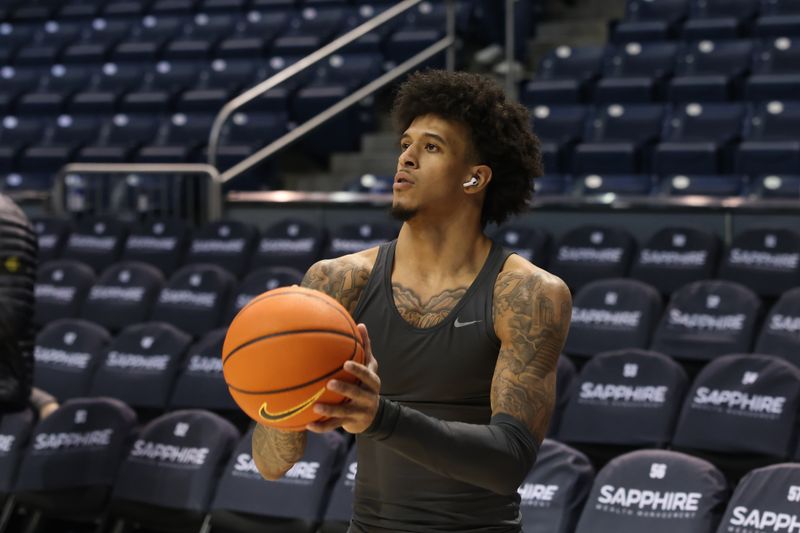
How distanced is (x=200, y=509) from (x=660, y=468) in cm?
171

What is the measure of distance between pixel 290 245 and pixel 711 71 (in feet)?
11.6

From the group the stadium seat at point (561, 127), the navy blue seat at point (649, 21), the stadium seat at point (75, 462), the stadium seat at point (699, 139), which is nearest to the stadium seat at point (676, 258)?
the stadium seat at point (699, 139)

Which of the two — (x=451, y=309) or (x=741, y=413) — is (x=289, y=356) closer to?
(x=451, y=309)

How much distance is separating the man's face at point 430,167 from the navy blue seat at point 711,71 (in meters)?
6.21

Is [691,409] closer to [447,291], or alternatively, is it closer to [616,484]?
[616,484]

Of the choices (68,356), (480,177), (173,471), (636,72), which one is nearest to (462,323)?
(480,177)

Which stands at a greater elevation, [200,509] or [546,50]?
[546,50]

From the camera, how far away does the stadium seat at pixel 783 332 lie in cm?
472

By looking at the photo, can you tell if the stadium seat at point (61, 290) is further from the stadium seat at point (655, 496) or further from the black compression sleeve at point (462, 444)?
the black compression sleeve at point (462, 444)

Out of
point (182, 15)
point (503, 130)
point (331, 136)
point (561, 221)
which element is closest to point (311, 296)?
point (503, 130)

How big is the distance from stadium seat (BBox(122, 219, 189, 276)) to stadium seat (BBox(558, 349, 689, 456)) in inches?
124

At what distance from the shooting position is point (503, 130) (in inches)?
94.9

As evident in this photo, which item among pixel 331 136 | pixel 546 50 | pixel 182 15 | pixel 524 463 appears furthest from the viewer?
pixel 182 15

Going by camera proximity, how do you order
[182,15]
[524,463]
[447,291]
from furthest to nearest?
[182,15] → [447,291] → [524,463]
